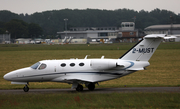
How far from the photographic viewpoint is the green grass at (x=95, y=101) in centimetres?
1380

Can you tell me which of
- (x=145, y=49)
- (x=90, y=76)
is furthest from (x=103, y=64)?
(x=145, y=49)

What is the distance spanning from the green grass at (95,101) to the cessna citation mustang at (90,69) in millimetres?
2790

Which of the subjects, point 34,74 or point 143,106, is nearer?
point 143,106

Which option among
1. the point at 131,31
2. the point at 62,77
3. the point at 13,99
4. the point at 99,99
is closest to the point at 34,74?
the point at 62,77

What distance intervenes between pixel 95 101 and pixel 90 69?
177 inches

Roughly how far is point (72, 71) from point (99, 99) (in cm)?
468

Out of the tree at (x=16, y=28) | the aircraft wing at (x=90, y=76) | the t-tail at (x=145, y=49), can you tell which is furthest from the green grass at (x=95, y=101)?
the tree at (x=16, y=28)

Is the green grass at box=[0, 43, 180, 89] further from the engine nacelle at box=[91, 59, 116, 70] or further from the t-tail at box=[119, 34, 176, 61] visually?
the engine nacelle at box=[91, 59, 116, 70]

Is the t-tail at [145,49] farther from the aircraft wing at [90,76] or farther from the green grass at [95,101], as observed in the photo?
the green grass at [95,101]

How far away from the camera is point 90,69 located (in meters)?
19.2

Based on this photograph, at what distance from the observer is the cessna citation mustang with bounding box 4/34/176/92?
19141mm

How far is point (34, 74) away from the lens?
19.9 metres

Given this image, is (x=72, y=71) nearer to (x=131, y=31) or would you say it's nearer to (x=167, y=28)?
(x=131, y=31)

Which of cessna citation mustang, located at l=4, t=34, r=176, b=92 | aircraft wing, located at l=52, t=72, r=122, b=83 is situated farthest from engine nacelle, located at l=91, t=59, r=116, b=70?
aircraft wing, located at l=52, t=72, r=122, b=83
